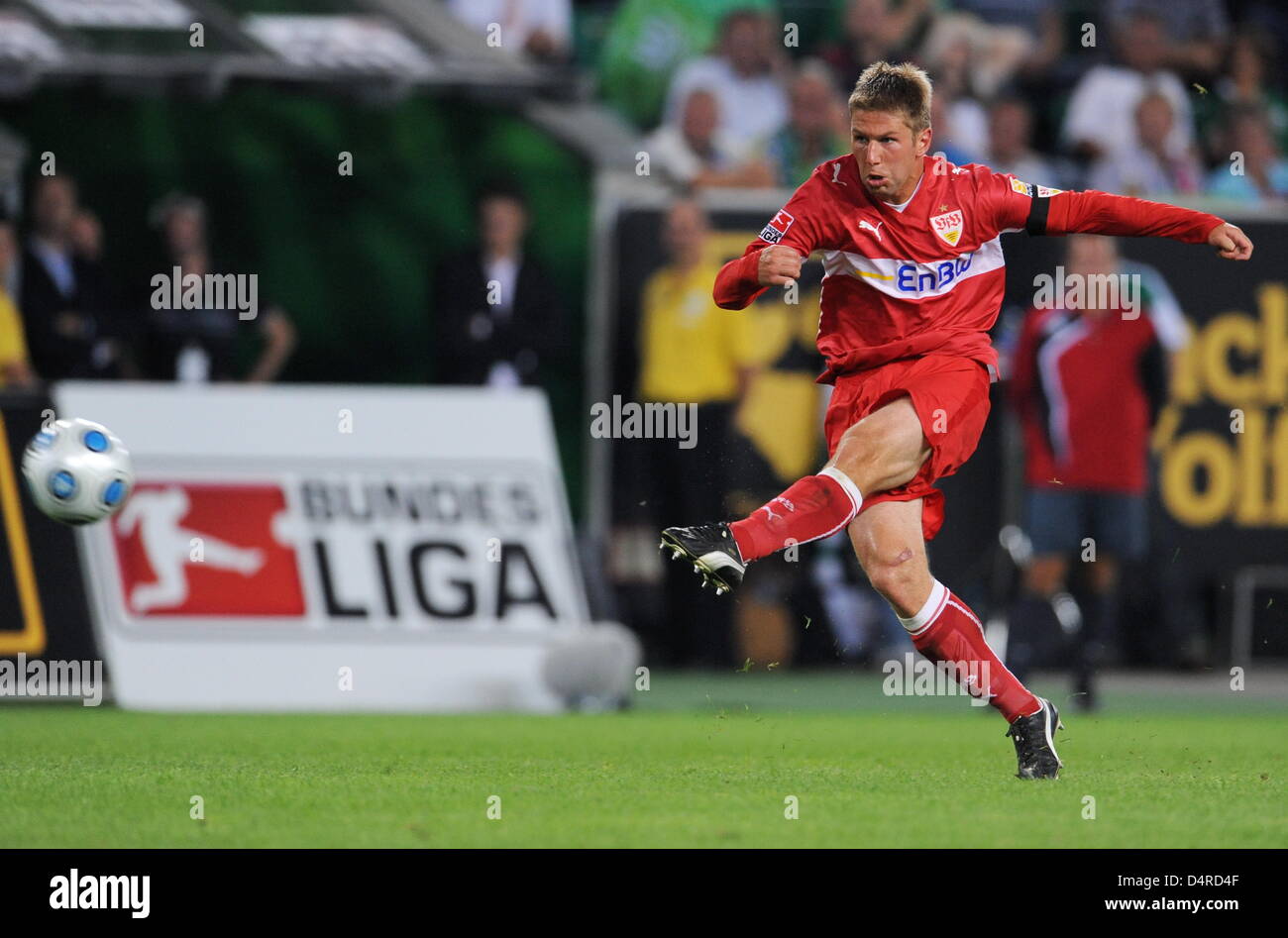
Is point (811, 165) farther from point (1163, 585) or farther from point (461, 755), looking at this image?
point (461, 755)

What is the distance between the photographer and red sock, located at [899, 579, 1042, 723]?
22.5 ft

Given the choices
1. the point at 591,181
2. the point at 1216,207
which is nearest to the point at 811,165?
the point at 591,181

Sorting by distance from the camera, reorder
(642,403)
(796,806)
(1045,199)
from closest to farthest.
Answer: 1. (796,806)
2. (1045,199)
3. (642,403)

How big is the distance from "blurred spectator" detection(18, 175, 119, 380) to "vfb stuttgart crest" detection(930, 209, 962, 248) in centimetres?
707

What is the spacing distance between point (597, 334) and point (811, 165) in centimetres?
190

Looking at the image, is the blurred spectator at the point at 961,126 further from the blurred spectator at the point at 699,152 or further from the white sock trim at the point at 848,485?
the white sock trim at the point at 848,485

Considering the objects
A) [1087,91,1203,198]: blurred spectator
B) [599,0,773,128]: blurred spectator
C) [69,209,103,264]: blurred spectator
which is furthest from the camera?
[599,0,773,128]: blurred spectator

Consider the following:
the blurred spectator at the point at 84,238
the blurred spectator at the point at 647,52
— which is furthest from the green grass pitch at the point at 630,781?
the blurred spectator at the point at 647,52

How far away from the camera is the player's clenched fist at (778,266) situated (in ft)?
21.0

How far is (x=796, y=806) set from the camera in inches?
245

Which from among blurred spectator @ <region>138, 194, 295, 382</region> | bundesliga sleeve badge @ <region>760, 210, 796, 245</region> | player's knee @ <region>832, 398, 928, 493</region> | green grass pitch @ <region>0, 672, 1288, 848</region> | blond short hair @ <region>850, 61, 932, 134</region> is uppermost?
blond short hair @ <region>850, 61, 932, 134</region>

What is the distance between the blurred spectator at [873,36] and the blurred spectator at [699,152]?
3.88ft

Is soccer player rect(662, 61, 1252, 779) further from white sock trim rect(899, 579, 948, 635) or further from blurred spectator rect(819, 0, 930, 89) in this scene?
blurred spectator rect(819, 0, 930, 89)

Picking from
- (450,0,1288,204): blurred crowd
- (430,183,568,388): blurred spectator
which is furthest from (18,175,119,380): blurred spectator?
(450,0,1288,204): blurred crowd
